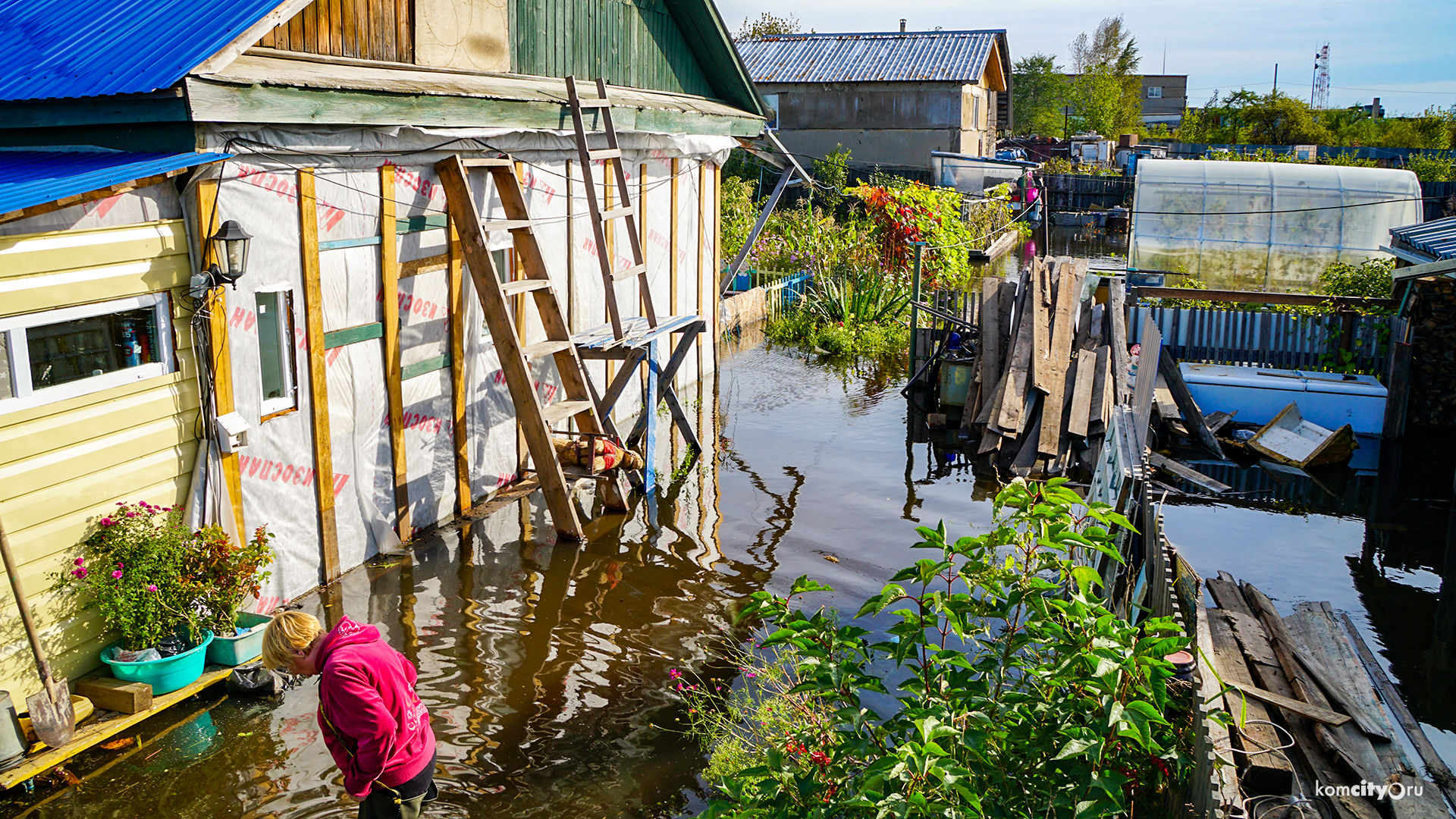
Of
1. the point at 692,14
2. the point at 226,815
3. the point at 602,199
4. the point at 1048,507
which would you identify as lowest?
the point at 226,815

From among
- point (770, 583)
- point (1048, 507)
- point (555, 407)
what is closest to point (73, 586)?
point (555, 407)

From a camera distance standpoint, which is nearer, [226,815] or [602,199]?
[226,815]

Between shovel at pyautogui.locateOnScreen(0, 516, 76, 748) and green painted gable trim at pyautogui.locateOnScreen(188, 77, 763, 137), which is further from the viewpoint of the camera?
green painted gable trim at pyautogui.locateOnScreen(188, 77, 763, 137)

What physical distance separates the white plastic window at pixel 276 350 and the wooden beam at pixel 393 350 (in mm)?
1002

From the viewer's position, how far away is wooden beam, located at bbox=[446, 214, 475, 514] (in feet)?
28.4

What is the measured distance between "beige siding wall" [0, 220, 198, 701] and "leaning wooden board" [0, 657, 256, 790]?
0.45 m

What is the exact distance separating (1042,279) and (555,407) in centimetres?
637

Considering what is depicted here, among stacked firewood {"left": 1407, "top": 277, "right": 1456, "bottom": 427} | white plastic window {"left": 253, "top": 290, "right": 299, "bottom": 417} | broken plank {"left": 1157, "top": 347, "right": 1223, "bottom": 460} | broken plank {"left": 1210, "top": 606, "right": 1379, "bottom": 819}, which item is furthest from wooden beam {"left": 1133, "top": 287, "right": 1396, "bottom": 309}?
white plastic window {"left": 253, "top": 290, "right": 299, "bottom": 417}

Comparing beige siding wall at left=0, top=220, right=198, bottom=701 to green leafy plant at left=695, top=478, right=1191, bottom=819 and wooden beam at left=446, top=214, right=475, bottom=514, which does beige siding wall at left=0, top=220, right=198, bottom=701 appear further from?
green leafy plant at left=695, top=478, right=1191, bottom=819

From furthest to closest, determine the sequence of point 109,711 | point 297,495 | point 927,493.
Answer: point 927,493 < point 297,495 < point 109,711

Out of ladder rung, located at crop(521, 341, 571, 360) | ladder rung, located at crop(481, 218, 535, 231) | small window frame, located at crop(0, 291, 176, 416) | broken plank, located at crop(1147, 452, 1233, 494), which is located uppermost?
ladder rung, located at crop(481, 218, 535, 231)

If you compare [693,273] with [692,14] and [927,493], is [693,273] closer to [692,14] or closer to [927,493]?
[692,14]

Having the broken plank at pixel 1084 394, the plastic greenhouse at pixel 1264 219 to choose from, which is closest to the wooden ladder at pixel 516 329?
the broken plank at pixel 1084 394

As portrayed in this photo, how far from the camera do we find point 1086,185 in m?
40.7
